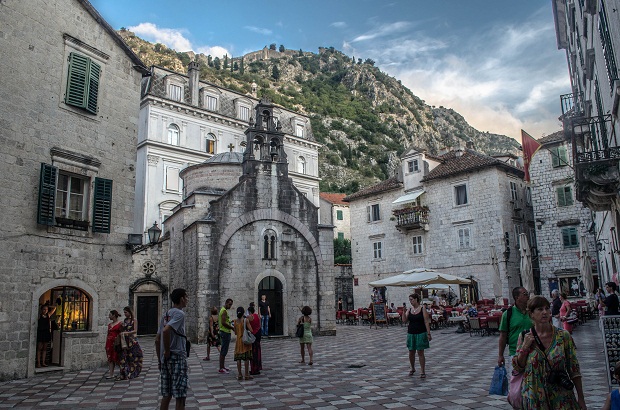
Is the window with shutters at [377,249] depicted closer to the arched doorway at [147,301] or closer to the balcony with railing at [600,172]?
the arched doorway at [147,301]

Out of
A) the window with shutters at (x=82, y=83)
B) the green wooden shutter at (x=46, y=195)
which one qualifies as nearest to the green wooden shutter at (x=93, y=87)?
the window with shutters at (x=82, y=83)

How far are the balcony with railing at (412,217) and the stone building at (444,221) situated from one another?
7cm

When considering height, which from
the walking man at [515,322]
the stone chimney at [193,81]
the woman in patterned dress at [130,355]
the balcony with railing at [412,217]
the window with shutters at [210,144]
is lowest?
the woman in patterned dress at [130,355]

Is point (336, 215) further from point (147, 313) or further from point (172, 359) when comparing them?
point (172, 359)

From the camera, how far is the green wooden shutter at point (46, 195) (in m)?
12.9

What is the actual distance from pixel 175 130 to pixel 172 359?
36.2 m

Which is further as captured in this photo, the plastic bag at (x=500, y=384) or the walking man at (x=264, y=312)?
the walking man at (x=264, y=312)

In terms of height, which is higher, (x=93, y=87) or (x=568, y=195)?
(x=93, y=87)

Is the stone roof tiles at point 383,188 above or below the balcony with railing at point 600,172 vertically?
above

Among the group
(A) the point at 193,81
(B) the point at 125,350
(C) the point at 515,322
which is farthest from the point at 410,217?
(C) the point at 515,322

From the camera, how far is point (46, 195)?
13039mm

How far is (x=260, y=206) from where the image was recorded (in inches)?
867

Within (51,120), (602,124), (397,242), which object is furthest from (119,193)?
(397,242)

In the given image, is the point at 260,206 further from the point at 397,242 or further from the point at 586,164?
the point at 397,242
